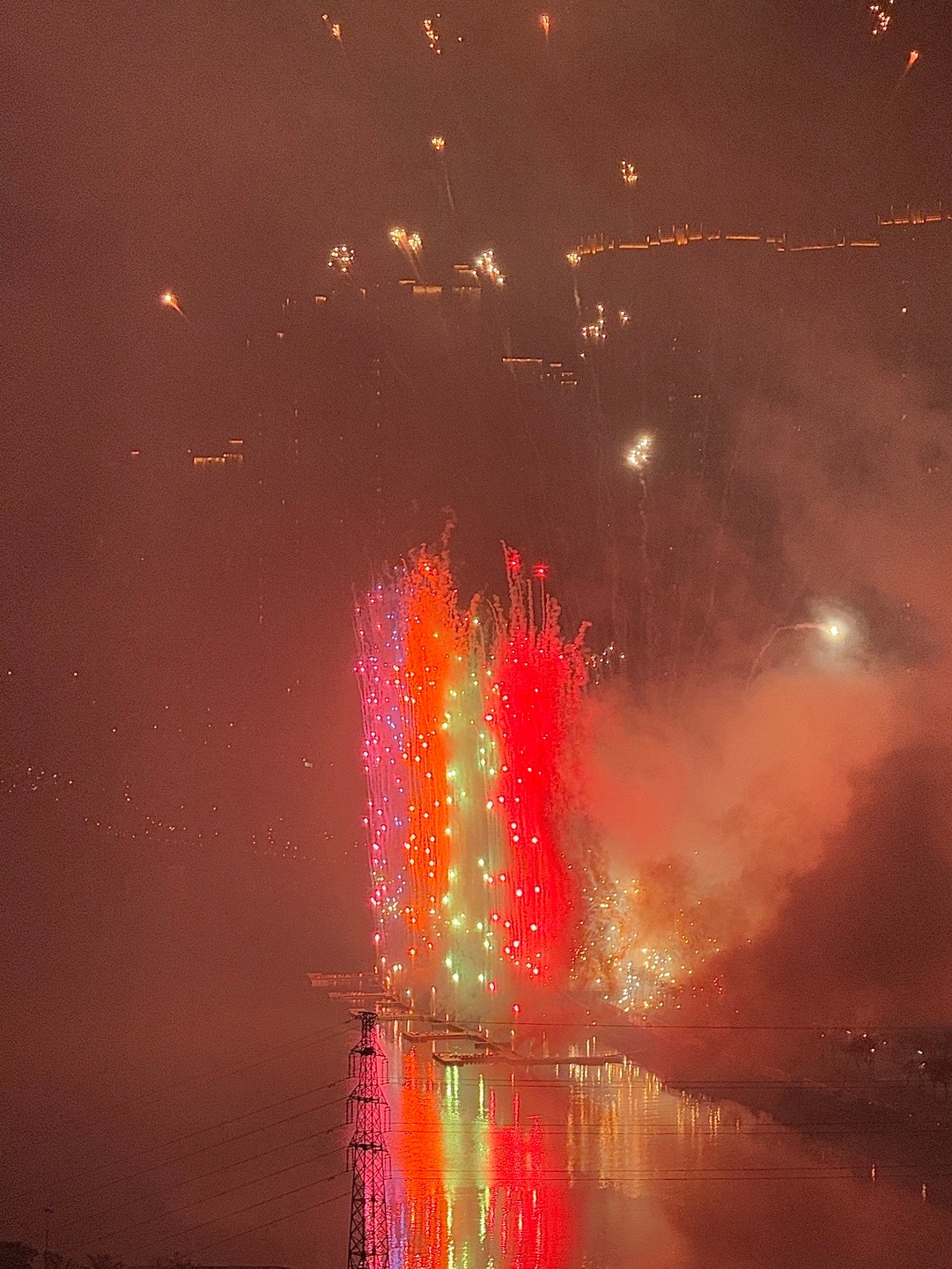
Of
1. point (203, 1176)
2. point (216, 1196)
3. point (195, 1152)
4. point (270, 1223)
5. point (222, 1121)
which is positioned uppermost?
point (222, 1121)

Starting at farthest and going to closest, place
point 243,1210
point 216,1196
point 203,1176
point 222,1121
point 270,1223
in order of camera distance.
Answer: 1. point 222,1121
2. point 203,1176
3. point 216,1196
4. point 243,1210
5. point 270,1223

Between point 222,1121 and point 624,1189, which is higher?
point 222,1121

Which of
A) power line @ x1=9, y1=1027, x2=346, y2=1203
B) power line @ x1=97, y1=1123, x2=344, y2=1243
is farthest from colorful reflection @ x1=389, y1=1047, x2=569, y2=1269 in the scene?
power line @ x1=9, y1=1027, x2=346, y2=1203

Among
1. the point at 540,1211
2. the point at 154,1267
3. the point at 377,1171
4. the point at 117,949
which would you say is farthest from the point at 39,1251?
the point at 117,949

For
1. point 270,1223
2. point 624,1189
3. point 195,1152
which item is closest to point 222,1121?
point 195,1152

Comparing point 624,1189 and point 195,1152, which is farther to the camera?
point 195,1152

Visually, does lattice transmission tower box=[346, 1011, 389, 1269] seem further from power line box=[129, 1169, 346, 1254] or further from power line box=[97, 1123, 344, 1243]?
power line box=[97, 1123, 344, 1243]

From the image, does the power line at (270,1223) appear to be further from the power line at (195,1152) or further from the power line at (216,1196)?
the power line at (195,1152)

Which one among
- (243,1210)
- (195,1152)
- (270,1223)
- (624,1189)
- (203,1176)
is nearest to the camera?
(270,1223)

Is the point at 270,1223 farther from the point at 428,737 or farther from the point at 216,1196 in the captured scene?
the point at 428,737

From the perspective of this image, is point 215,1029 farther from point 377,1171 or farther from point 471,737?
point 377,1171

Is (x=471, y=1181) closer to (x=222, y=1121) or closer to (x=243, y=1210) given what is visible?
(x=243, y=1210)
